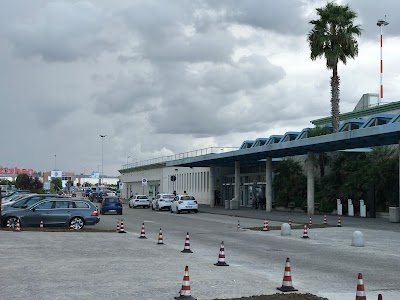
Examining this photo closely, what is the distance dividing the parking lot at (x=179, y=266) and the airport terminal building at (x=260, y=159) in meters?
12.3

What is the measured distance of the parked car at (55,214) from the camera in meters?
25.6

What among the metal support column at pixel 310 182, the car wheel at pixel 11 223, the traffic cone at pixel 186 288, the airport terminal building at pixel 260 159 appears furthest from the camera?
the metal support column at pixel 310 182

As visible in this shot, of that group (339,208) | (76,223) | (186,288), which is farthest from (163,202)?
(186,288)

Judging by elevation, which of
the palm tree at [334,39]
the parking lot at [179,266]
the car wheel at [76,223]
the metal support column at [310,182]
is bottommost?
the parking lot at [179,266]

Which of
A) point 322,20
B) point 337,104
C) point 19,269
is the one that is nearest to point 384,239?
point 19,269

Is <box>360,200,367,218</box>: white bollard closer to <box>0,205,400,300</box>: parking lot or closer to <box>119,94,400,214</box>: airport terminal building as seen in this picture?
<box>119,94,400,214</box>: airport terminal building

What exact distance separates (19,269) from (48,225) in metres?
13.1

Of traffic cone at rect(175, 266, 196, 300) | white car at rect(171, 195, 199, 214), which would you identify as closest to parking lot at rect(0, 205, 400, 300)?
traffic cone at rect(175, 266, 196, 300)

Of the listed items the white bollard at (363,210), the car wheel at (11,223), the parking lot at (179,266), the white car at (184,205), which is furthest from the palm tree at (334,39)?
the car wheel at (11,223)

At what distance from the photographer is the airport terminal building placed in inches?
1340

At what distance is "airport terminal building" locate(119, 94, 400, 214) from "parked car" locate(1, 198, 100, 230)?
1527cm

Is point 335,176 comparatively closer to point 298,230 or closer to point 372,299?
point 298,230

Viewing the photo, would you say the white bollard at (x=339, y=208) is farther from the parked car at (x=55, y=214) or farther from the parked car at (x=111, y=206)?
the parked car at (x=55, y=214)

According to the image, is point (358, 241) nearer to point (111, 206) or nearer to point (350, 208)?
point (350, 208)
